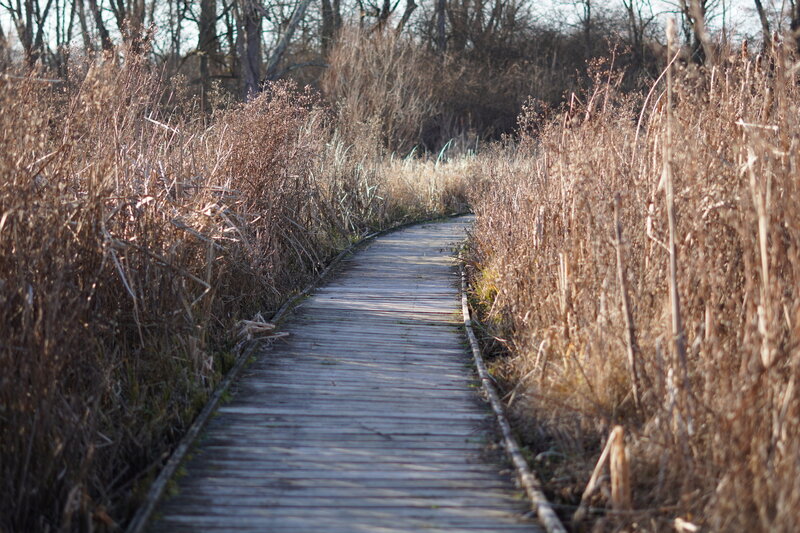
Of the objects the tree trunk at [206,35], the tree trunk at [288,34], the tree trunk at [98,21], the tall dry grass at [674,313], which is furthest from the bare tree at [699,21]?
the tree trunk at [206,35]

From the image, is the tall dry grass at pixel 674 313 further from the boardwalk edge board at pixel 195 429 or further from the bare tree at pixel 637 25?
the bare tree at pixel 637 25

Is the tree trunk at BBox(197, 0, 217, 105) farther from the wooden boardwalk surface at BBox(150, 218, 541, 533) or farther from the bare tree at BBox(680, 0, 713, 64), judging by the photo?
the bare tree at BBox(680, 0, 713, 64)

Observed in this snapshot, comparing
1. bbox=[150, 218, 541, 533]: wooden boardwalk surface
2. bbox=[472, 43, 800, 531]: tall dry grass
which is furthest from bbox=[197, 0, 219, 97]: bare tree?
bbox=[472, 43, 800, 531]: tall dry grass

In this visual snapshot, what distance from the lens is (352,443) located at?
3971 mm

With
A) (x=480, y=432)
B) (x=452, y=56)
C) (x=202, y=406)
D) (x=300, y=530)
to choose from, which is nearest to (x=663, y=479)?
(x=480, y=432)

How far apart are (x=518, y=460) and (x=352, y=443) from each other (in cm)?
79

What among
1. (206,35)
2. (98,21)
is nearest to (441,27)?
(206,35)

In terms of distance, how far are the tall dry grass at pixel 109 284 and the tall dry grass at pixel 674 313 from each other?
187cm

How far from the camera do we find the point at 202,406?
14.7ft

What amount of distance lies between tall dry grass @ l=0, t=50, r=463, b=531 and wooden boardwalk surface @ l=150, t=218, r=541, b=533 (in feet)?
1.00

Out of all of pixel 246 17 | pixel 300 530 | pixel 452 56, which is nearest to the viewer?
pixel 300 530

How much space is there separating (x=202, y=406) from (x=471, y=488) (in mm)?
1660

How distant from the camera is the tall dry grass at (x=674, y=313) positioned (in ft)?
9.93

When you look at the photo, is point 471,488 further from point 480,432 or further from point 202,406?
point 202,406
